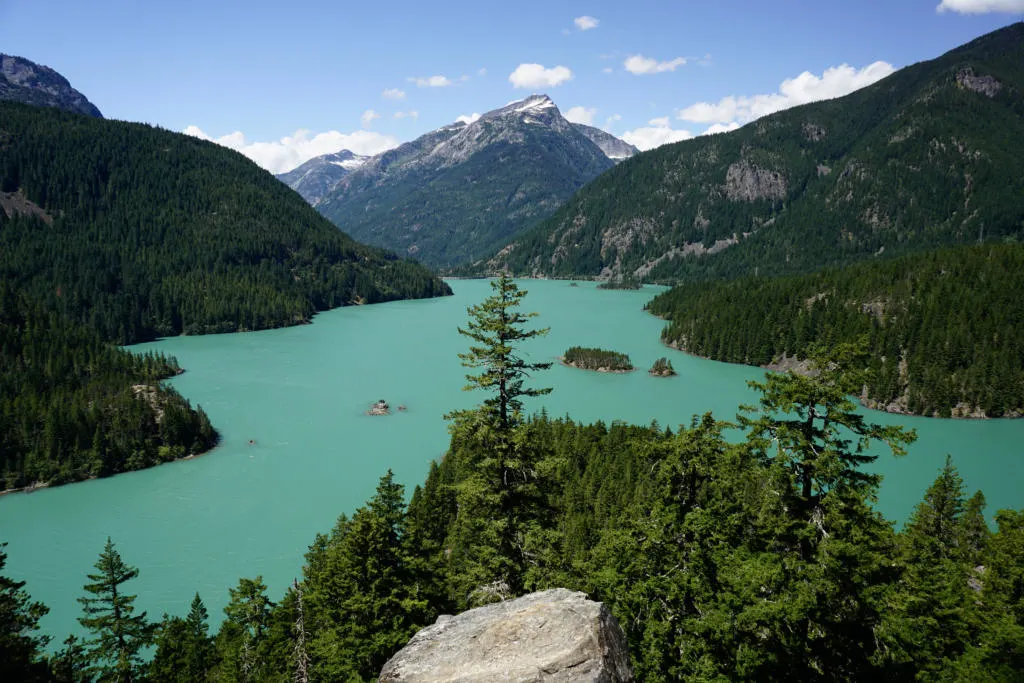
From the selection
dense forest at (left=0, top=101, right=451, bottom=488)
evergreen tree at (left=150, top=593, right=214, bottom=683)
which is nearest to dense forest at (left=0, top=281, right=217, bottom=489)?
dense forest at (left=0, top=101, right=451, bottom=488)

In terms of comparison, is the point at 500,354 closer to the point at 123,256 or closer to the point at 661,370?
the point at 661,370

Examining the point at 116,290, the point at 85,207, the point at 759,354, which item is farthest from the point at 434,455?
the point at 85,207

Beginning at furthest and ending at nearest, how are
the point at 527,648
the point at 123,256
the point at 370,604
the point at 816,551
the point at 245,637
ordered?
the point at 123,256 < the point at 245,637 < the point at 370,604 < the point at 816,551 < the point at 527,648

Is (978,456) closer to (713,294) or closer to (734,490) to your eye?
(734,490)

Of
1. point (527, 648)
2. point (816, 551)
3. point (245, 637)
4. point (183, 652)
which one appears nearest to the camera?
point (527, 648)

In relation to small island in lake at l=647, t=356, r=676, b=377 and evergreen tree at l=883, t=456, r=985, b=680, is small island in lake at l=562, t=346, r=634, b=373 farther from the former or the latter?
evergreen tree at l=883, t=456, r=985, b=680

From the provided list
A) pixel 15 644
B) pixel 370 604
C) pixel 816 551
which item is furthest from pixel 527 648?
pixel 15 644

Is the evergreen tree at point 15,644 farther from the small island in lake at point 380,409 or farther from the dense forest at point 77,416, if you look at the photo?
the small island in lake at point 380,409
